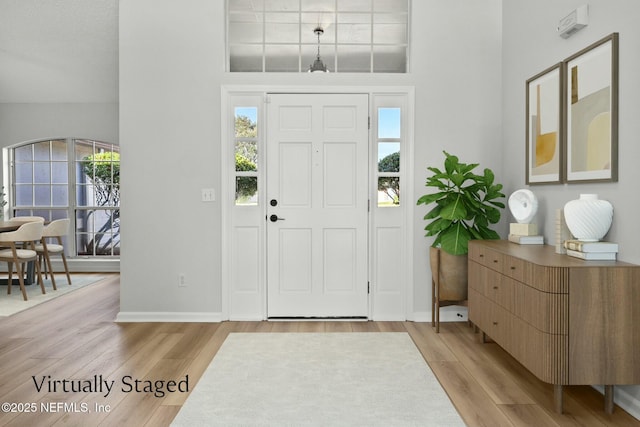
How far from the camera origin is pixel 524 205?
335 cm

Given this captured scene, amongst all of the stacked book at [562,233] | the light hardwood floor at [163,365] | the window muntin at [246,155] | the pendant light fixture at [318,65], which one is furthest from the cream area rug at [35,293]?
the stacked book at [562,233]

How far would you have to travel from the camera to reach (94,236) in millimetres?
7109

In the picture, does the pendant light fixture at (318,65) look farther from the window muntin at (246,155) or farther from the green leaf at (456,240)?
the green leaf at (456,240)

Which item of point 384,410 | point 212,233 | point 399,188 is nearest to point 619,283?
point 384,410

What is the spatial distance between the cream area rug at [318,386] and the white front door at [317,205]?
0.62 meters

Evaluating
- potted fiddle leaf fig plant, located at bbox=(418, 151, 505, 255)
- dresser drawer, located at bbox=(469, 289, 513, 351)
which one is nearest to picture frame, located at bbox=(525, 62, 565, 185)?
potted fiddle leaf fig plant, located at bbox=(418, 151, 505, 255)

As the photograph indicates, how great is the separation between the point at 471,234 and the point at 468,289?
0.45 meters

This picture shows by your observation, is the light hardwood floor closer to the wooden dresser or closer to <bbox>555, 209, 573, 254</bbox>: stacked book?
the wooden dresser

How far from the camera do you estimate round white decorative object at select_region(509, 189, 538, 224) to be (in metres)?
3.25

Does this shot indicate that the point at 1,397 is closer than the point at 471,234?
Yes

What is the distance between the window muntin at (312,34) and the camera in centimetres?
418

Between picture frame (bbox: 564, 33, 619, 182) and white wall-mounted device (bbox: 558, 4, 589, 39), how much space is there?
0.54 feet

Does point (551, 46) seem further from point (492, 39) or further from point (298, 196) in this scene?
point (298, 196)

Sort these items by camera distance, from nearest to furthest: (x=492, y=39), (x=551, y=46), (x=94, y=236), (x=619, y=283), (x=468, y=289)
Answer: (x=619, y=283)
(x=551, y=46)
(x=468, y=289)
(x=492, y=39)
(x=94, y=236)
